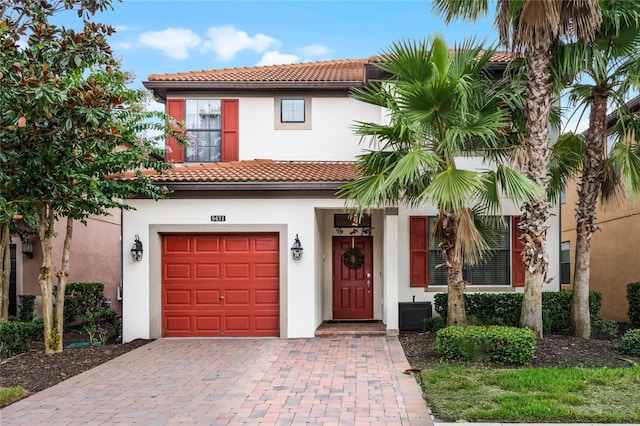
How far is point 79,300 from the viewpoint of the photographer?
48.4 feet

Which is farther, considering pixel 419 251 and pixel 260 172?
pixel 419 251

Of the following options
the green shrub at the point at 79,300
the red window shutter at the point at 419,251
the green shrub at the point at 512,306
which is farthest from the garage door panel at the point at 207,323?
the green shrub at the point at 512,306

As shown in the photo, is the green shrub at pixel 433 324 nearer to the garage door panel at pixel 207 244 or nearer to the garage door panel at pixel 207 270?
the garage door panel at pixel 207 270

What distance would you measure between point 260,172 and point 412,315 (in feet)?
16.4

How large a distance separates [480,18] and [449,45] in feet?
4.66

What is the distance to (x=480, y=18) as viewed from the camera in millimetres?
10469

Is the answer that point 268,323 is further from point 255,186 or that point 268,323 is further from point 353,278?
point 255,186

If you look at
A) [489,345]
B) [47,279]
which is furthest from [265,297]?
[489,345]

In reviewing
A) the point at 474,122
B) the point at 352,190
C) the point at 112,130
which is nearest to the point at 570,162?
the point at 474,122

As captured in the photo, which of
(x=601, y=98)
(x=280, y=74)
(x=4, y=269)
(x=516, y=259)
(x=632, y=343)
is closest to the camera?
(x=632, y=343)

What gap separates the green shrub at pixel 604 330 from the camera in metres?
11.7

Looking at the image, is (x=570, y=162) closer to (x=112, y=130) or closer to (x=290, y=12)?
(x=290, y=12)

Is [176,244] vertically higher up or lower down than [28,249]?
higher up

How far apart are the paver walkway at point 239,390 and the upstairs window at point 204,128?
19.3 feet
